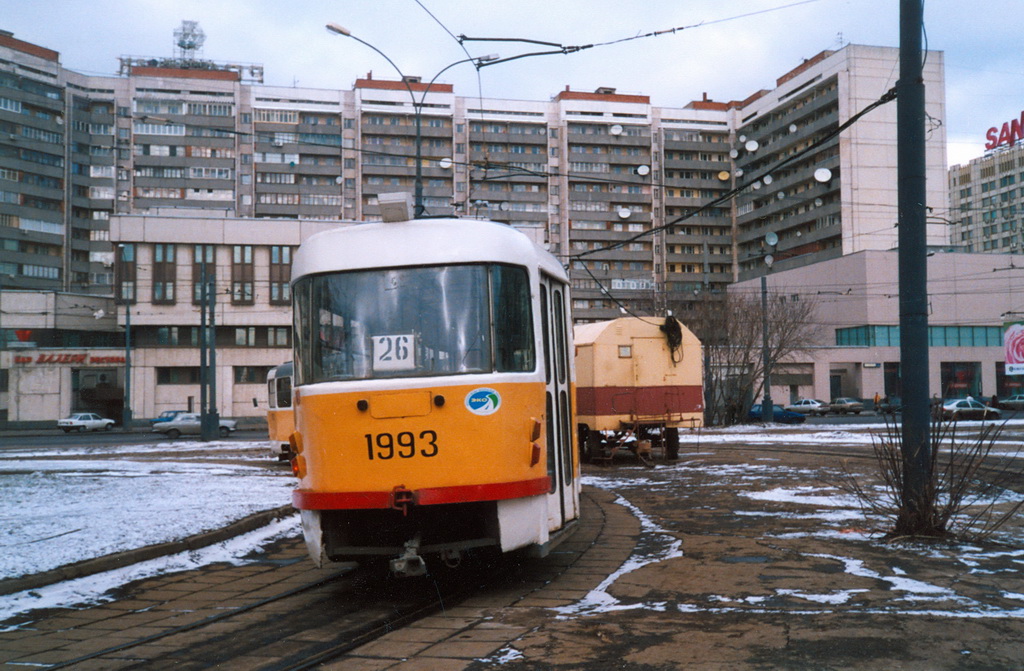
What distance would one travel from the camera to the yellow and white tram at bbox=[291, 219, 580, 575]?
260 inches

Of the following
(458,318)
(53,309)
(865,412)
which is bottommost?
(865,412)

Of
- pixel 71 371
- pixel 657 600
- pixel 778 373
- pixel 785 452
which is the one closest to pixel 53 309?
pixel 71 371

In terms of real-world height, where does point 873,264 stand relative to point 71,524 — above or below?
above

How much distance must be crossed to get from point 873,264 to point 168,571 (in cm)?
6177

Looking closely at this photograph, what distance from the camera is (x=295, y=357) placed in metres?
7.23

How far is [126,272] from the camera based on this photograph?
59281 millimetres

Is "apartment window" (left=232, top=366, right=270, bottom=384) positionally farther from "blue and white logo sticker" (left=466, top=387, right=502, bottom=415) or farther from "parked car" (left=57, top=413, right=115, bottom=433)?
"blue and white logo sticker" (left=466, top=387, right=502, bottom=415)

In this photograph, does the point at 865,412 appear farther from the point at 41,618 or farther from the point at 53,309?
the point at 41,618

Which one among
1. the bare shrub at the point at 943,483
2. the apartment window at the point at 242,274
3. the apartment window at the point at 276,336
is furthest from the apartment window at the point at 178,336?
the bare shrub at the point at 943,483

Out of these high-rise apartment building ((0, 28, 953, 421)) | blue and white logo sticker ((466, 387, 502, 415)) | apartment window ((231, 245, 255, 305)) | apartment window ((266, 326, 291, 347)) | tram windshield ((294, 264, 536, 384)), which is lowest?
blue and white logo sticker ((466, 387, 502, 415))

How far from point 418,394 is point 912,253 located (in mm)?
5709

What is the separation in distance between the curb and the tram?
1074cm

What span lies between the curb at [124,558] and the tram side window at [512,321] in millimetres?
4389

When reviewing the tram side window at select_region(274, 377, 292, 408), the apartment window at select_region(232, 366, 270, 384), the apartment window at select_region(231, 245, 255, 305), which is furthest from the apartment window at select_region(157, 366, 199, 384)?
the tram side window at select_region(274, 377, 292, 408)
